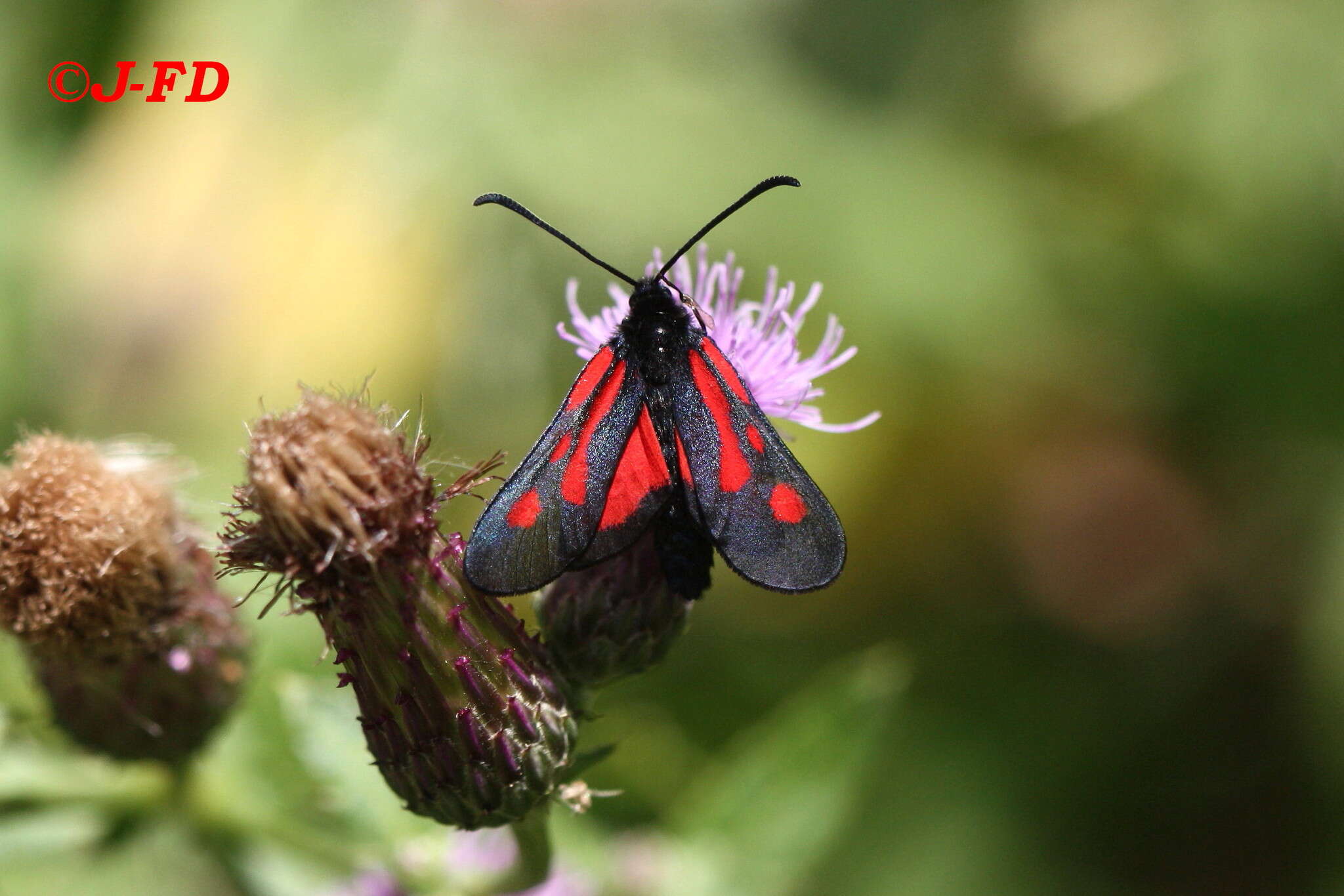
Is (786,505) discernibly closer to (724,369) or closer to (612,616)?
(724,369)

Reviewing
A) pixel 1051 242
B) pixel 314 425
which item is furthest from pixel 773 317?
pixel 1051 242

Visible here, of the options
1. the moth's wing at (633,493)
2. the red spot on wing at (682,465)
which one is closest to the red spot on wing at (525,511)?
the moth's wing at (633,493)

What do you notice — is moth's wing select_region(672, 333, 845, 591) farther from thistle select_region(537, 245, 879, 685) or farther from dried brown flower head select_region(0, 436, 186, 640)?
dried brown flower head select_region(0, 436, 186, 640)

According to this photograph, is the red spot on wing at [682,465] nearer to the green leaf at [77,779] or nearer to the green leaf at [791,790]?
the green leaf at [791,790]

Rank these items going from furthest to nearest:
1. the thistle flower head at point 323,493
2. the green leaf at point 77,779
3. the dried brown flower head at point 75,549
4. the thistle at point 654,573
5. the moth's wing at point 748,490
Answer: the green leaf at point 77,779 → the dried brown flower head at point 75,549 → the thistle at point 654,573 → the moth's wing at point 748,490 → the thistle flower head at point 323,493

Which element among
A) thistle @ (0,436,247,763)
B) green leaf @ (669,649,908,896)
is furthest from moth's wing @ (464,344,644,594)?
green leaf @ (669,649,908,896)

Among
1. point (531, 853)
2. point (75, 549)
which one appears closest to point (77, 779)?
point (75, 549)

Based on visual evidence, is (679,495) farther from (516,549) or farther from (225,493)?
(225,493)
